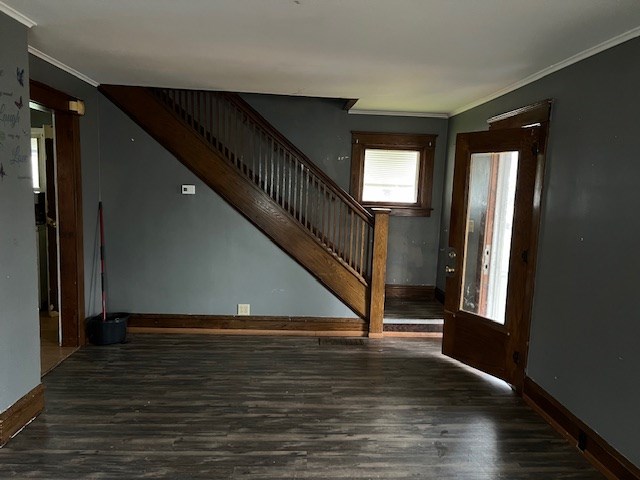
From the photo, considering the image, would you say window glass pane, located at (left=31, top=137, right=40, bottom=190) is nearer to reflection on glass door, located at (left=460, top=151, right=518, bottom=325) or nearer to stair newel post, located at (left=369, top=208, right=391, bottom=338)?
stair newel post, located at (left=369, top=208, right=391, bottom=338)

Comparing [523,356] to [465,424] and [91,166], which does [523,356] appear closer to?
[465,424]

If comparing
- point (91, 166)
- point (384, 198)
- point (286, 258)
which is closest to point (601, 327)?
point (286, 258)

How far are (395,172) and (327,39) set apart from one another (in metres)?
2.99

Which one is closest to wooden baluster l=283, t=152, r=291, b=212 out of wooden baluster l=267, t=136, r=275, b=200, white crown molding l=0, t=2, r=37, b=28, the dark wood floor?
wooden baluster l=267, t=136, r=275, b=200

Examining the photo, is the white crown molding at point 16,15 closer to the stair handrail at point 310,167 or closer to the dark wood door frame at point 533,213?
the stair handrail at point 310,167

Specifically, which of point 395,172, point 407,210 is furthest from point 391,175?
point 407,210

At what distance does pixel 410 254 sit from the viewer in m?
5.57

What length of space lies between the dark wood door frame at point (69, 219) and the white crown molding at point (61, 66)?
0.71 ft

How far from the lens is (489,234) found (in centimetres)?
376

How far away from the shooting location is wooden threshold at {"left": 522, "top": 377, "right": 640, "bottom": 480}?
232 centimetres

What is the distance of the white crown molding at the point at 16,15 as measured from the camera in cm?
228

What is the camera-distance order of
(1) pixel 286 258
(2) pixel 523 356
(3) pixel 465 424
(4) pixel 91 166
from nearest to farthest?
1. (3) pixel 465 424
2. (2) pixel 523 356
3. (4) pixel 91 166
4. (1) pixel 286 258

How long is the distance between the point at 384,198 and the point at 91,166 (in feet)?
10.6

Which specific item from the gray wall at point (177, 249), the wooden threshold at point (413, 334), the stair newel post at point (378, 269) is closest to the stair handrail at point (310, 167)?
the stair newel post at point (378, 269)
